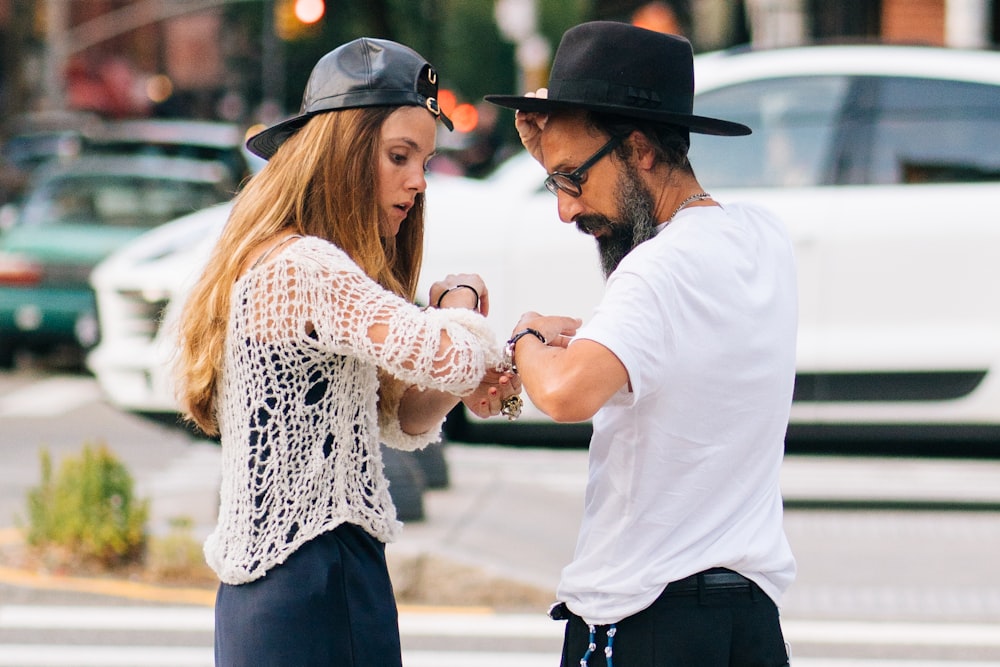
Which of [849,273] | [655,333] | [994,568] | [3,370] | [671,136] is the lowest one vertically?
[3,370]

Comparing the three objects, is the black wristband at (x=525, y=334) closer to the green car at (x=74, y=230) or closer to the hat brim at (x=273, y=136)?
the hat brim at (x=273, y=136)

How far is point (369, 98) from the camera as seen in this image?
2639mm

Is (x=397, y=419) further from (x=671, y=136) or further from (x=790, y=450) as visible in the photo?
(x=790, y=450)

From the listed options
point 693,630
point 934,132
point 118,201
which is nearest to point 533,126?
point 693,630

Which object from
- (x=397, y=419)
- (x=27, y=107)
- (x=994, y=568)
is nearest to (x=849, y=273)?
(x=994, y=568)

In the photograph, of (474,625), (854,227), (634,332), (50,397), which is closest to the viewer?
(634,332)

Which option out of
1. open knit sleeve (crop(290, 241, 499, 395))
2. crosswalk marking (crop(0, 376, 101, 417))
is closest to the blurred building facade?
crosswalk marking (crop(0, 376, 101, 417))

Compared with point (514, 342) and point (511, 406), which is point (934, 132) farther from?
point (514, 342)

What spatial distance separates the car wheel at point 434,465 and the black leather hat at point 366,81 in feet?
14.9

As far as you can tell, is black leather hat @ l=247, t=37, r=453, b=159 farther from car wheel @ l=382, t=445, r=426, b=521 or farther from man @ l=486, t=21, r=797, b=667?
car wheel @ l=382, t=445, r=426, b=521

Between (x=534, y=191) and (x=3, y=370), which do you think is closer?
(x=534, y=191)

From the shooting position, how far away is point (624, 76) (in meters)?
2.50

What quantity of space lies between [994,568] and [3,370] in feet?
33.6

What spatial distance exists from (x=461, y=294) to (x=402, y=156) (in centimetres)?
30
